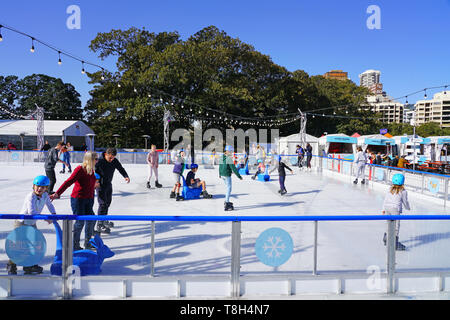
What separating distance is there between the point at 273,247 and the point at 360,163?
35.8 feet

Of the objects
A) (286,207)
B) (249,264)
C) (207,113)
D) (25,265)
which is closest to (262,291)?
(249,264)

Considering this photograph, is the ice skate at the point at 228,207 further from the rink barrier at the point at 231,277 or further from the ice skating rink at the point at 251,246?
the rink barrier at the point at 231,277

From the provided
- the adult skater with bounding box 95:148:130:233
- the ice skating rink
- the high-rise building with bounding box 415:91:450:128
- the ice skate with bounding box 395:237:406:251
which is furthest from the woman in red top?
the high-rise building with bounding box 415:91:450:128

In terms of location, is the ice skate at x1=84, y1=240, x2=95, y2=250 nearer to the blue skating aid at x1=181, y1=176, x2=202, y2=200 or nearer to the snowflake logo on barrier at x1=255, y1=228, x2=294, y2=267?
the snowflake logo on barrier at x1=255, y1=228, x2=294, y2=267

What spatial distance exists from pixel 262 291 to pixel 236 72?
34.8 meters

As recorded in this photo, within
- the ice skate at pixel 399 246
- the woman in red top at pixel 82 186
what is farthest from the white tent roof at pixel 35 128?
the ice skate at pixel 399 246

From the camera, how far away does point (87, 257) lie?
353 centimetres

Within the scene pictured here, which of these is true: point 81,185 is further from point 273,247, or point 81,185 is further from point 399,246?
point 399,246

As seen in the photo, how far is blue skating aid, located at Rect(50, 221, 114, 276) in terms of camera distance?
11.2ft

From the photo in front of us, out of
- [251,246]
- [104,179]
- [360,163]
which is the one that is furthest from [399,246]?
[360,163]

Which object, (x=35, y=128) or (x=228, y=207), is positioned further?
(x=35, y=128)

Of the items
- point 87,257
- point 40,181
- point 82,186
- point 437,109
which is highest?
point 437,109

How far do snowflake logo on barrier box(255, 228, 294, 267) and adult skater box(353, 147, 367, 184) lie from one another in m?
10.5

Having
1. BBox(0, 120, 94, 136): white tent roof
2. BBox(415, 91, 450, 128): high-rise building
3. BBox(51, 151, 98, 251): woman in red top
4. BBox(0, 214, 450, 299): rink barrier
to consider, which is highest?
BBox(415, 91, 450, 128): high-rise building
